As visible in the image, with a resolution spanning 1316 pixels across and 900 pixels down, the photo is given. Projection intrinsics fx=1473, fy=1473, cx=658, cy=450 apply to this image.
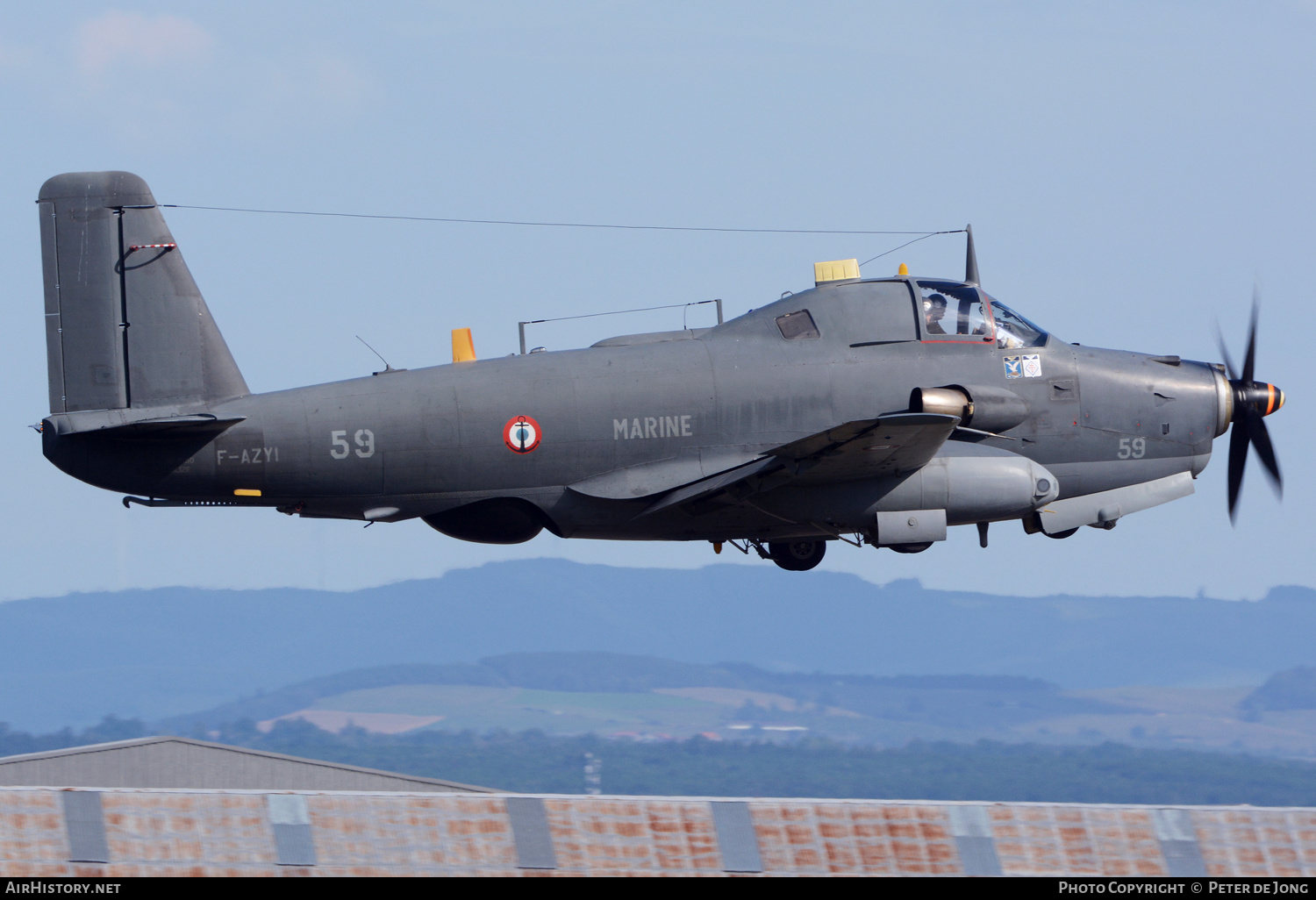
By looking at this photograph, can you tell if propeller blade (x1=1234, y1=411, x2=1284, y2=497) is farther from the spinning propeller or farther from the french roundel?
the french roundel

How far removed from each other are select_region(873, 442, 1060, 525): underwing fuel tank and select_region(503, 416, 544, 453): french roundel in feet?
19.2

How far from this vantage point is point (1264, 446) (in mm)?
27922

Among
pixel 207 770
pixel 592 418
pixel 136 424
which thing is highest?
pixel 136 424

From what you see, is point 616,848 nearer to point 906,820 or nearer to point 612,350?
point 906,820

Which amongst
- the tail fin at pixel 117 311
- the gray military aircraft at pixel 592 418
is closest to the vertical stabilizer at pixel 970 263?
the gray military aircraft at pixel 592 418

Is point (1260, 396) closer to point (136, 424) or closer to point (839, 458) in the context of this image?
point (839, 458)

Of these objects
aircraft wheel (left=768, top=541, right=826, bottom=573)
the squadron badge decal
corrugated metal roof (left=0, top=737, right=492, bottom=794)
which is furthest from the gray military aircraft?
corrugated metal roof (left=0, top=737, right=492, bottom=794)

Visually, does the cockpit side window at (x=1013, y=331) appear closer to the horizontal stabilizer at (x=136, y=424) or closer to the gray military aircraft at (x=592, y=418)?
the gray military aircraft at (x=592, y=418)

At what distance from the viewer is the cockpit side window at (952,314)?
25641mm

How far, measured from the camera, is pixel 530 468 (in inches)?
963

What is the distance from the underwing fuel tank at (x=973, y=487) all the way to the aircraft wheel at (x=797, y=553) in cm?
321

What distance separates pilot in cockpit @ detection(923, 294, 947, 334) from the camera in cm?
2562

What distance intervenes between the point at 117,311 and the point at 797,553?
12.8 m

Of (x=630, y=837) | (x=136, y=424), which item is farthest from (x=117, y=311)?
(x=630, y=837)
